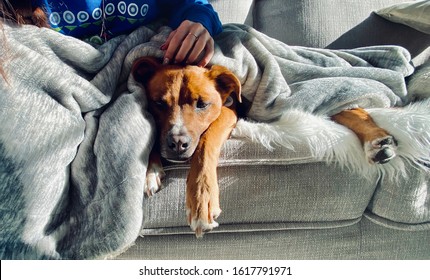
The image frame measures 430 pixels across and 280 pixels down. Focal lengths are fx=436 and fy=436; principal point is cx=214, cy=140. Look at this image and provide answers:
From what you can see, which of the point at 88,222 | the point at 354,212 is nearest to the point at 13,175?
the point at 88,222

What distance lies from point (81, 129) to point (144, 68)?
340 millimetres

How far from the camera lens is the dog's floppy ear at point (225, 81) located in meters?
1.53

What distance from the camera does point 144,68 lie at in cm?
153

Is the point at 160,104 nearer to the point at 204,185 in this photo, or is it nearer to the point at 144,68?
the point at 144,68

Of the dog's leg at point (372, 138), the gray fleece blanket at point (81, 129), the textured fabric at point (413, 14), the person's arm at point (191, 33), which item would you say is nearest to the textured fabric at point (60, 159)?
the gray fleece blanket at point (81, 129)

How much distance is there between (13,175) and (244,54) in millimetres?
890

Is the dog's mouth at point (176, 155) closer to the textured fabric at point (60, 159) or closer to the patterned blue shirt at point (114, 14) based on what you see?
the textured fabric at point (60, 159)

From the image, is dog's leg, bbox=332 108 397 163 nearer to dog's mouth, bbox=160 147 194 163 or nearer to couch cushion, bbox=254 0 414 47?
dog's mouth, bbox=160 147 194 163

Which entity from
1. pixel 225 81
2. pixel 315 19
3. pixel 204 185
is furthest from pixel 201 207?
pixel 315 19

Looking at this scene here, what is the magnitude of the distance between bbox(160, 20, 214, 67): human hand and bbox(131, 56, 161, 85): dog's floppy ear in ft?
0.13

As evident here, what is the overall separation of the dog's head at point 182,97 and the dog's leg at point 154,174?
0.03 m

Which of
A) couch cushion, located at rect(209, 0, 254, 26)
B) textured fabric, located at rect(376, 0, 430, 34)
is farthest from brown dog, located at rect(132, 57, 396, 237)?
couch cushion, located at rect(209, 0, 254, 26)

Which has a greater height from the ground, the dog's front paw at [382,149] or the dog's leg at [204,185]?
the dog's front paw at [382,149]

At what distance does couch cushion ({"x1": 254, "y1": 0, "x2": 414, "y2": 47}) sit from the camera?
2219 millimetres
